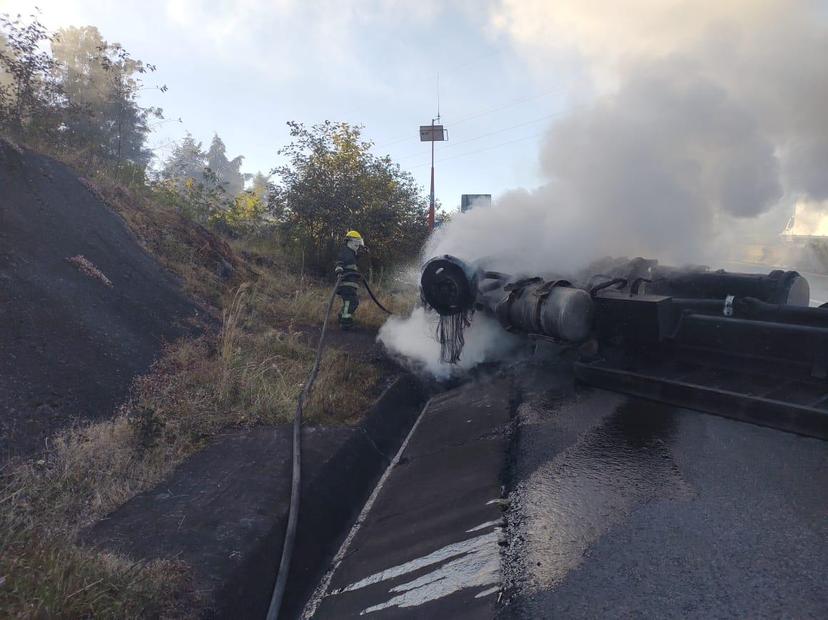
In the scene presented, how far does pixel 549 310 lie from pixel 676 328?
3.69 feet

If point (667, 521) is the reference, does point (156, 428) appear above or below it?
above

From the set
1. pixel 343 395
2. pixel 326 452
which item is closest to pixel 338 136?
pixel 343 395

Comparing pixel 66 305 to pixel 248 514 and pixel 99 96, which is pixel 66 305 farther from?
pixel 99 96

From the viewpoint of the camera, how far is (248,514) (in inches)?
131

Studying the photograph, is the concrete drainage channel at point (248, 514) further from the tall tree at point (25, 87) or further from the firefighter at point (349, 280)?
the tall tree at point (25, 87)

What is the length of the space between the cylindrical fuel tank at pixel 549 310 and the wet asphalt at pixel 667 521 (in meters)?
1.02

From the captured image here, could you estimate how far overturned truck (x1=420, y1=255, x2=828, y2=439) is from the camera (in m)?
3.83

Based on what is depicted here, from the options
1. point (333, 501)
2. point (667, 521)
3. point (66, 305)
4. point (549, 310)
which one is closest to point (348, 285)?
point (66, 305)

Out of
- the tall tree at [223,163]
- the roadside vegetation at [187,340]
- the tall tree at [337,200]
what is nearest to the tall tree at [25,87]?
the roadside vegetation at [187,340]

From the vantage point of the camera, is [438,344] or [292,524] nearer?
[292,524]

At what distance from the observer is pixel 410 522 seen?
3.60 meters

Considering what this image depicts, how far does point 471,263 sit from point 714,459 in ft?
12.1

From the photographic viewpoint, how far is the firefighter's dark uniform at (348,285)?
8719mm

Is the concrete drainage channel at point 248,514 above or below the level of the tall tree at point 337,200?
below
